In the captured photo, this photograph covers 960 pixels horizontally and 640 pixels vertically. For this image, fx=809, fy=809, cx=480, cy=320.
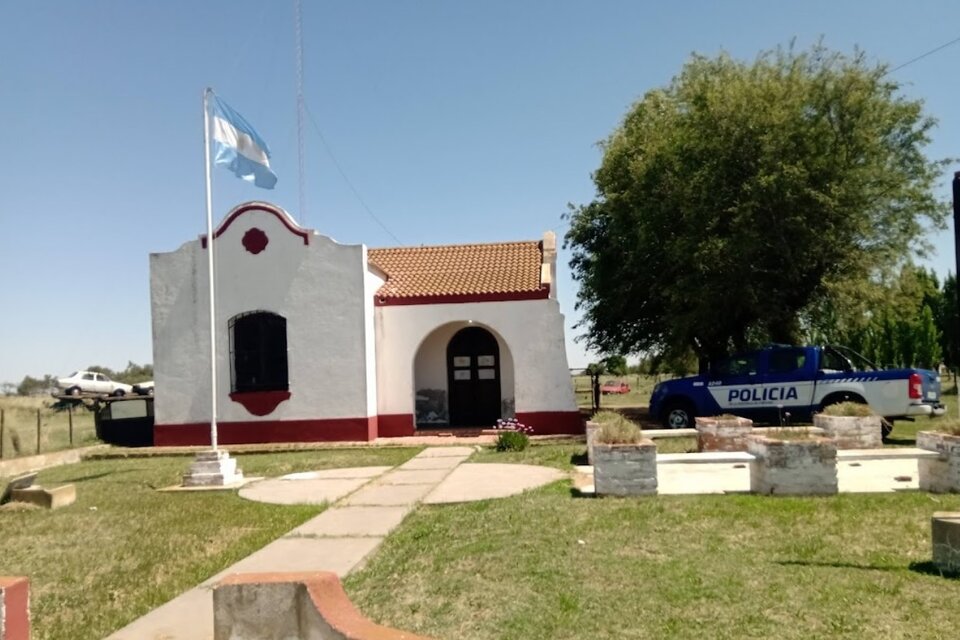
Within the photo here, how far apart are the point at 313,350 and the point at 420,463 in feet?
19.2

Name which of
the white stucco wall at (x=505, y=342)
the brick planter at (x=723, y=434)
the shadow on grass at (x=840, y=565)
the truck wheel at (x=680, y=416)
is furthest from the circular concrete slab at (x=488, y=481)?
the white stucco wall at (x=505, y=342)

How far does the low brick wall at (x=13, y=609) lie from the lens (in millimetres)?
3842

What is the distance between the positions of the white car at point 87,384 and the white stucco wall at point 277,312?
2422 cm

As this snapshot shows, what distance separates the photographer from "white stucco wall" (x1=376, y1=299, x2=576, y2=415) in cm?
1919

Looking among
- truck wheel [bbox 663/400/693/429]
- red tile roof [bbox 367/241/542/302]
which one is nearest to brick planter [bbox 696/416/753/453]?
truck wheel [bbox 663/400/693/429]

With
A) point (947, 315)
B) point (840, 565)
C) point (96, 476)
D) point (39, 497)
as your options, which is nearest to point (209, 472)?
point (39, 497)

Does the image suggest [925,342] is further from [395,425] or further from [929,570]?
[929,570]

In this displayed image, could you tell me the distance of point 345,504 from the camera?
991cm

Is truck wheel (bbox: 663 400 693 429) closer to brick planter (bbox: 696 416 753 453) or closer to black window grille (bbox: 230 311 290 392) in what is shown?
brick planter (bbox: 696 416 753 453)

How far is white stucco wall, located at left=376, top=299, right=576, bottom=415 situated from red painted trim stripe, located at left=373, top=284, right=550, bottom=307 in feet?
0.32

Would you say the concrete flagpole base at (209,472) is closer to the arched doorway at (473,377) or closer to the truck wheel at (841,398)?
the arched doorway at (473,377)

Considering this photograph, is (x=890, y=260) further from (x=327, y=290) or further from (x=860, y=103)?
(x=327, y=290)

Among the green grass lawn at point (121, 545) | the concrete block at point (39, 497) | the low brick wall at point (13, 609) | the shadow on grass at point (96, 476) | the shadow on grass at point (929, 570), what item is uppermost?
the low brick wall at point (13, 609)

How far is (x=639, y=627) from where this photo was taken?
181 inches
